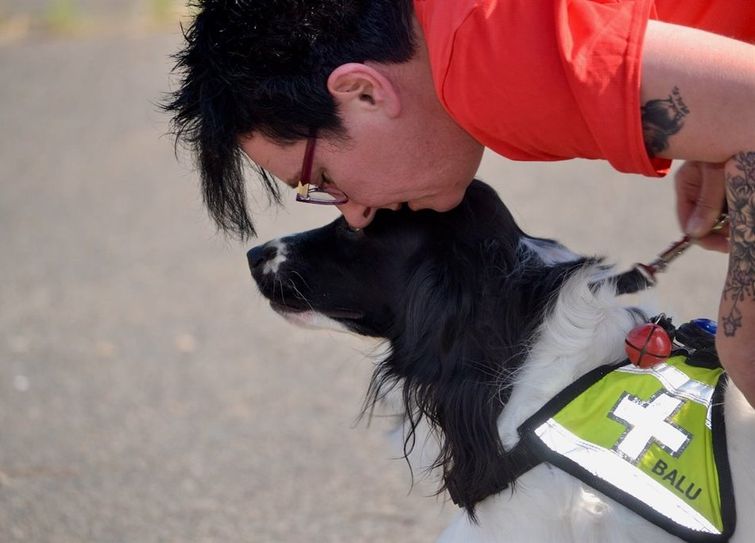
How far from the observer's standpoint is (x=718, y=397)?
6.95ft

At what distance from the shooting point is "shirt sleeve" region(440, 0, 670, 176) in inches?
66.3

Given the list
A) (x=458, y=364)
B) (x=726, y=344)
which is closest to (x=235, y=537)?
(x=458, y=364)

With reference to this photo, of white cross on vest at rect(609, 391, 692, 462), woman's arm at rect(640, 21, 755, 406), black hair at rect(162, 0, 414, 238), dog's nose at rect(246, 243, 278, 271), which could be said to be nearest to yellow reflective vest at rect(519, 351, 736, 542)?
white cross on vest at rect(609, 391, 692, 462)

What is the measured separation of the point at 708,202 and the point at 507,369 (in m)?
0.57

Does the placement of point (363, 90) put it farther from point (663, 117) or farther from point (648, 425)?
point (648, 425)

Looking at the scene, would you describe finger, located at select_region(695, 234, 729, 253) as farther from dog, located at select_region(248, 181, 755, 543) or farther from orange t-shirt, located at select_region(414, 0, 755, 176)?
orange t-shirt, located at select_region(414, 0, 755, 176)

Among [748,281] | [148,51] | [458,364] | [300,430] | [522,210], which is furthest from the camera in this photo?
[148,51]

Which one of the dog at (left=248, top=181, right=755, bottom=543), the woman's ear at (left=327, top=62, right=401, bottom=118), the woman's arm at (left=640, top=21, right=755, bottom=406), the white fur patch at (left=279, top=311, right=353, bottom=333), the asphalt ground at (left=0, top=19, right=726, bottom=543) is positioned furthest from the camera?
the asphalt ground at (left=0, top=19, right=726, bottom=543)

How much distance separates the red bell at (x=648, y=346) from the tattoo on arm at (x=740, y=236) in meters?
0.36

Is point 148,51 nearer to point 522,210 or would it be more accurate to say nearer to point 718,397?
point 522,210

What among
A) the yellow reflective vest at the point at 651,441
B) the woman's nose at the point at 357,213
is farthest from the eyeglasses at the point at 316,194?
the yellow reflective vest at the point at 651,441

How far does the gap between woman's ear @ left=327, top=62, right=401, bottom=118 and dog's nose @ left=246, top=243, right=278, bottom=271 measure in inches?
31.3

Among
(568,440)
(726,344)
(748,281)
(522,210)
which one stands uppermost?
(748,281)

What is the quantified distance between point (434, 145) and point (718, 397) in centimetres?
78
